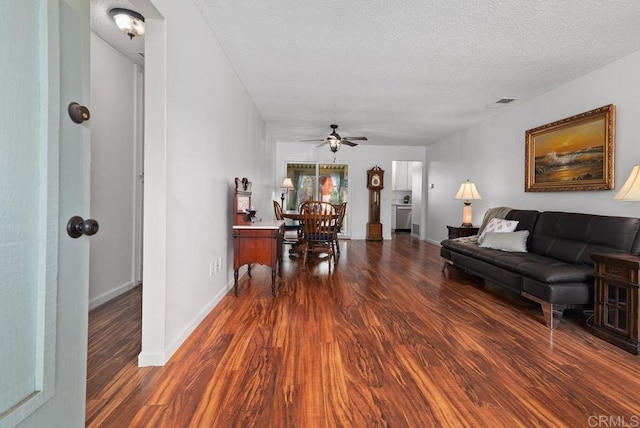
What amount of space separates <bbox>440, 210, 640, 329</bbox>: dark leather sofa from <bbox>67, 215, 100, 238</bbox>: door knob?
3038mm

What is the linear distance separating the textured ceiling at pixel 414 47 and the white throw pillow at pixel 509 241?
1.85 metres

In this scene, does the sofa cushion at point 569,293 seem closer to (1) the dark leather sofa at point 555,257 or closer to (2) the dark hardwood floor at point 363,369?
(1) the dark leather sofa at point 555,257

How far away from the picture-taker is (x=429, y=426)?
1373 mm

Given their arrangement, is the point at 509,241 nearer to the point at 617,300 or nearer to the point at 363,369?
the point at 617,300

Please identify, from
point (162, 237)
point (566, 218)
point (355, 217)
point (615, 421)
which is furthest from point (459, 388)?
point (355, 217)

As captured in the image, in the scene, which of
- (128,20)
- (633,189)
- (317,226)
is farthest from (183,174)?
(633,189)

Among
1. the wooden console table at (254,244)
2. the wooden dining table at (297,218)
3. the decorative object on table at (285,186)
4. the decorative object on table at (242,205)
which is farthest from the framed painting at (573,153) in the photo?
the decorative object on table at (285,186)

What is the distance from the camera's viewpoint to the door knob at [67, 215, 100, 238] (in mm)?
798

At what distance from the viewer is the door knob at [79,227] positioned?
0.80m

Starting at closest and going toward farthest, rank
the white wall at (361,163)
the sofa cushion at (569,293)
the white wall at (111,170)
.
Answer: the sofa cushion at (569,293) < the white wall at (111,170) < the white wall at (361,163)

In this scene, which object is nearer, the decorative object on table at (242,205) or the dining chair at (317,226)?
the decorative object on table at (242,205)

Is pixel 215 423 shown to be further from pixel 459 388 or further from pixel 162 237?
pixel 459 388

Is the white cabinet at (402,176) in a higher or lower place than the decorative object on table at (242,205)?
higher

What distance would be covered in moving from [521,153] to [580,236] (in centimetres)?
185
